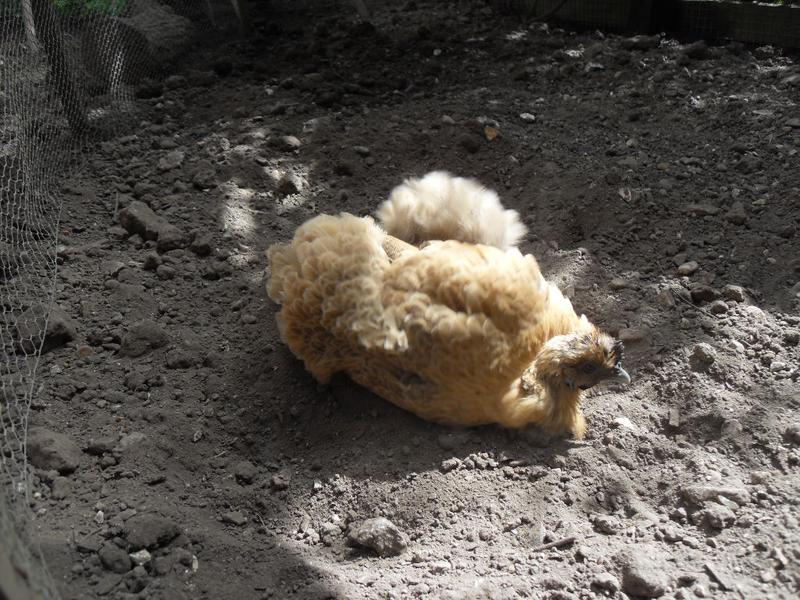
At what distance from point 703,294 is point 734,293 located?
0.55ft

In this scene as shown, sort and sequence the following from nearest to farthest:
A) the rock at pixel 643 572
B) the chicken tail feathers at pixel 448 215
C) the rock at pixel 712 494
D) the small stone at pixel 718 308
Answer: the rock at pixel 643 572, the rock at pixel 712 494, the small stone at pixel 718 308, the chicken tail feathers at pixel 448 215

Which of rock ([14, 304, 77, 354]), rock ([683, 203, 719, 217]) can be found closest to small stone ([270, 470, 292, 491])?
rock ([14, 304, 77, 354])

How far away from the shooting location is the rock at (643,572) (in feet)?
9.32

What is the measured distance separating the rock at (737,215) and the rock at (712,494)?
2.08 m

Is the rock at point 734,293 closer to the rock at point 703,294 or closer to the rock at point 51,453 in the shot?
the rock at point 703,294

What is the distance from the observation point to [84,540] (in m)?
3.01

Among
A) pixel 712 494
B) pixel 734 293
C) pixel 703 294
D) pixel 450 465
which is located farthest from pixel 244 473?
pixel 734 293

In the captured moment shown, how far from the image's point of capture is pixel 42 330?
402 centimetres

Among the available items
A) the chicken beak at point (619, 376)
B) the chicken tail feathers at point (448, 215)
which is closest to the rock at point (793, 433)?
the chicken beak at point (619, 376)

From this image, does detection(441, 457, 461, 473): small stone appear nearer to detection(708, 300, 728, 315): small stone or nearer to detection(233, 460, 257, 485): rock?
detection(233, 460, 257, 485): rock

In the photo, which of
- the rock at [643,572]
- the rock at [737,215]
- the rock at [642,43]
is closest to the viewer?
the rock at [643,572]

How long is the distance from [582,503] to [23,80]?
4.97 meters

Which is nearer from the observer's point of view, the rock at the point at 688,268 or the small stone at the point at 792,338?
the small stone at the point at 792,338

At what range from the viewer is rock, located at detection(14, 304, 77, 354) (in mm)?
3980
